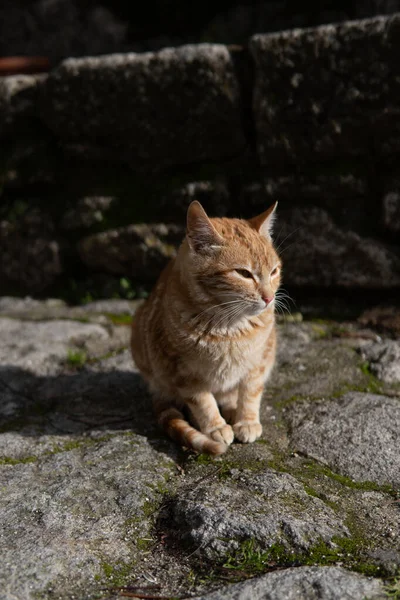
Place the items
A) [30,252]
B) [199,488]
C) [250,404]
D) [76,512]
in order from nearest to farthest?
[76,512], [199,488], [250,404], [30,252]

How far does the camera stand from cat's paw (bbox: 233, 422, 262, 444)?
279 centimetres

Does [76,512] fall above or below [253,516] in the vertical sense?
below

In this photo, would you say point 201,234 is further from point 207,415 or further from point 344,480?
point 344,480

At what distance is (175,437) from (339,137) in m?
2.16

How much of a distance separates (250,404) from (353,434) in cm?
48

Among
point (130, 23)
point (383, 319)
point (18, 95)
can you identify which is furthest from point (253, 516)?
point (130, 23)

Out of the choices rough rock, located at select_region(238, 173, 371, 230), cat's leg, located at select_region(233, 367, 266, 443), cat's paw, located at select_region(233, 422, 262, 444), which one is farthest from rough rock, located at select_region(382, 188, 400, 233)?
cat's paw, located at select_region(233, 422, 262, 444)

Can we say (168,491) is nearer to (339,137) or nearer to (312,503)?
(312,503)

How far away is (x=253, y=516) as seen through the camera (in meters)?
2.17

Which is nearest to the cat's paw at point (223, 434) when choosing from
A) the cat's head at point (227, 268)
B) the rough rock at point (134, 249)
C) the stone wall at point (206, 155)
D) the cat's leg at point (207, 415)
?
the cat's leg at point (207, 415)

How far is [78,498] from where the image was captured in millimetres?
2352

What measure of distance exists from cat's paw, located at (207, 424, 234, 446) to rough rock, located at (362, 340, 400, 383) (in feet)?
3.27

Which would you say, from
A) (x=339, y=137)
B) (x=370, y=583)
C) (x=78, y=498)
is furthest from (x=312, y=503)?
(x=339, y=137)

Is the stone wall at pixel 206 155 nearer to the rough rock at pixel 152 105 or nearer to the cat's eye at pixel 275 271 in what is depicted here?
the rough rock at pixel 152 105
